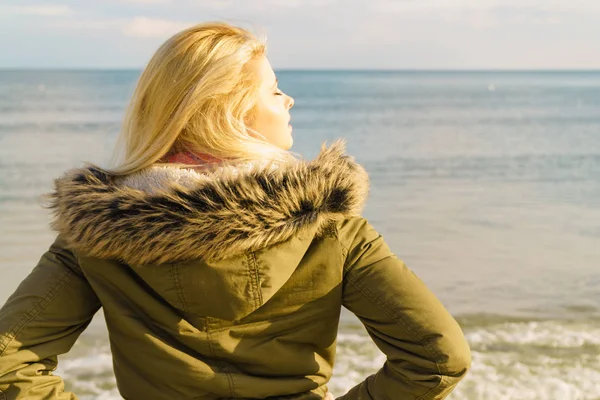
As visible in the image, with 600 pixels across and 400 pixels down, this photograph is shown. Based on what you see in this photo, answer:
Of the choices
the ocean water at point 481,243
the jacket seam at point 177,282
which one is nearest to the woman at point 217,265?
the jacket seam at point 177,282

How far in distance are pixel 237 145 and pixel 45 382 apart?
2.68 ft

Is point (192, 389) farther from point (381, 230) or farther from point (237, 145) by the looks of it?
point (381, 230)

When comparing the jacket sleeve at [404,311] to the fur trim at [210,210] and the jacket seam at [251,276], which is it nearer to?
the fur trim at [210,210]

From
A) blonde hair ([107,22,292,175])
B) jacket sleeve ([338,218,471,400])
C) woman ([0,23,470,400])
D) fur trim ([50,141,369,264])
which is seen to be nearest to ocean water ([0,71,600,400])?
blonde hair ([107,22,292,175])

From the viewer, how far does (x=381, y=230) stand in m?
7.34

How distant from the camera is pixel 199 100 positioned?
1864mm

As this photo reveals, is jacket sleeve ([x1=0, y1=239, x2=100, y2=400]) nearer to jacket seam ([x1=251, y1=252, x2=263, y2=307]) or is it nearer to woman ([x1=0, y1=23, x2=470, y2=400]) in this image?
woman ([x1=0, y1=23, x2=470, y2=400])

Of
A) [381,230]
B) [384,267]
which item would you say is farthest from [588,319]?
[384,267]

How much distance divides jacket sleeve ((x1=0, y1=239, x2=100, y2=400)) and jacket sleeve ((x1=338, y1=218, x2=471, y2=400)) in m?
0.71

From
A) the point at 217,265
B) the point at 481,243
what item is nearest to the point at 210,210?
the point at 217,265

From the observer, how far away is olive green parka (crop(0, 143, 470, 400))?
1.73m

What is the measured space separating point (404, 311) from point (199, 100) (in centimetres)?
73

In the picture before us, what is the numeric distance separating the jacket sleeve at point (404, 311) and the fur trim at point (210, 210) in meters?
0.10

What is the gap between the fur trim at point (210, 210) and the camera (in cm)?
171
